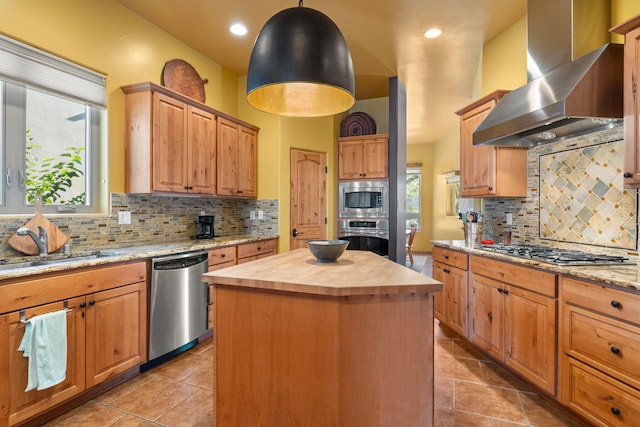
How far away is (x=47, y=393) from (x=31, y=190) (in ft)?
4.53

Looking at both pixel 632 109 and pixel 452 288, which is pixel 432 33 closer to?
pixel 632 109

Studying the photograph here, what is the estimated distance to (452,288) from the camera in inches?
126

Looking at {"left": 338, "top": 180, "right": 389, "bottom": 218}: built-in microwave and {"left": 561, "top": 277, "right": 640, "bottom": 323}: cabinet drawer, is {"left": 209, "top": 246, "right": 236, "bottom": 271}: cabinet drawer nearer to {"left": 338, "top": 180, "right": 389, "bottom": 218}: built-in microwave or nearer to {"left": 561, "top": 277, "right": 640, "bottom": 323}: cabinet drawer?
{"left": 338, "top": 180, "right": 389, "bottom": 218}: built-in microwave

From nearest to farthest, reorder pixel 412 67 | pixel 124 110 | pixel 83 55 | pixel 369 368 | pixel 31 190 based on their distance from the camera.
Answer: pixel 369 368 → pixel 31 190 → pixel 83 55 → pixel 124 110 → pixel 412 67

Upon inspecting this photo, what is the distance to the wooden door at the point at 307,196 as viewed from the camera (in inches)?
183

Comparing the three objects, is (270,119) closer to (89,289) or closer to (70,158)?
(70,158)

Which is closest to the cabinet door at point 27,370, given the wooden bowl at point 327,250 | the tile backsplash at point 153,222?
the tile backsplash at point 153,222

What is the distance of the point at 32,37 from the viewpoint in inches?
91.5

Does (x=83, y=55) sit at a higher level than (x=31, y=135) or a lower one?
higher

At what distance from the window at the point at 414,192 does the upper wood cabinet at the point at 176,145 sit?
611 centimetres

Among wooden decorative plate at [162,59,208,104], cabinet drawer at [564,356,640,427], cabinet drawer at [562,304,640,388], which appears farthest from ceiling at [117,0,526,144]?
cabinet drawer at [564,356,640,427]

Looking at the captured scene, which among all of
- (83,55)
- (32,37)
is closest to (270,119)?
(83,55)

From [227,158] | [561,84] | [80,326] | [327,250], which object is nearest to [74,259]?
[80,326]

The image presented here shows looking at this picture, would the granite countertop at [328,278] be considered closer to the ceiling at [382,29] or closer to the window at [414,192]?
the ceiling at [382,29]
